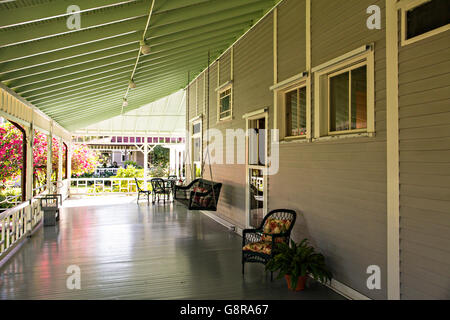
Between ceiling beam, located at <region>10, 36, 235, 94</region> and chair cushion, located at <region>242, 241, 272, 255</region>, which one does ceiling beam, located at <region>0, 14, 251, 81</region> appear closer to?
ceiling beam, located at <region>10, 36, 235, 94</region>

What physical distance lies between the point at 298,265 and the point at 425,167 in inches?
62.0

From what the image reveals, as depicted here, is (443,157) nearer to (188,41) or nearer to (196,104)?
(188,41)

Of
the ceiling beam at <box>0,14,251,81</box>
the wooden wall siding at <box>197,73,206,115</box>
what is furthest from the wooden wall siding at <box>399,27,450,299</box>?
the wooden wall siding at <box>197,73,206,115</box>

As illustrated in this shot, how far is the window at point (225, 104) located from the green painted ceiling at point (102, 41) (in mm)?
912

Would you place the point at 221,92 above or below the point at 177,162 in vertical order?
above

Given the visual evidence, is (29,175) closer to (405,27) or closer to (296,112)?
(296,112)

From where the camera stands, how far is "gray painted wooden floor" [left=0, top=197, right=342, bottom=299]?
139 inches

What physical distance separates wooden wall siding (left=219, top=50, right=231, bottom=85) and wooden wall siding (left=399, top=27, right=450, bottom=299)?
4.79 m

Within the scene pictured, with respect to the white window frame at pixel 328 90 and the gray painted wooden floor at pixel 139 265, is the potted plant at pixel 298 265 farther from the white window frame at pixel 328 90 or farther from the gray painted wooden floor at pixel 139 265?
the white window frame at pixel 328 90

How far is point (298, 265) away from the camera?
11.4 feet

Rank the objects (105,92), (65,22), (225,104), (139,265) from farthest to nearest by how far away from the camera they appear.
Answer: (105,92)
(225,104)
(139,265)
(65,22)

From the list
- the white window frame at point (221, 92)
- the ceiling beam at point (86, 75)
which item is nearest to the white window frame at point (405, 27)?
the ceiling beam at point (86, 75)

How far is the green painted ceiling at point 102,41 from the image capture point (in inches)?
139

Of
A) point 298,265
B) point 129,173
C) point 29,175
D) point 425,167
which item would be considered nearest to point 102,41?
point 29,175
